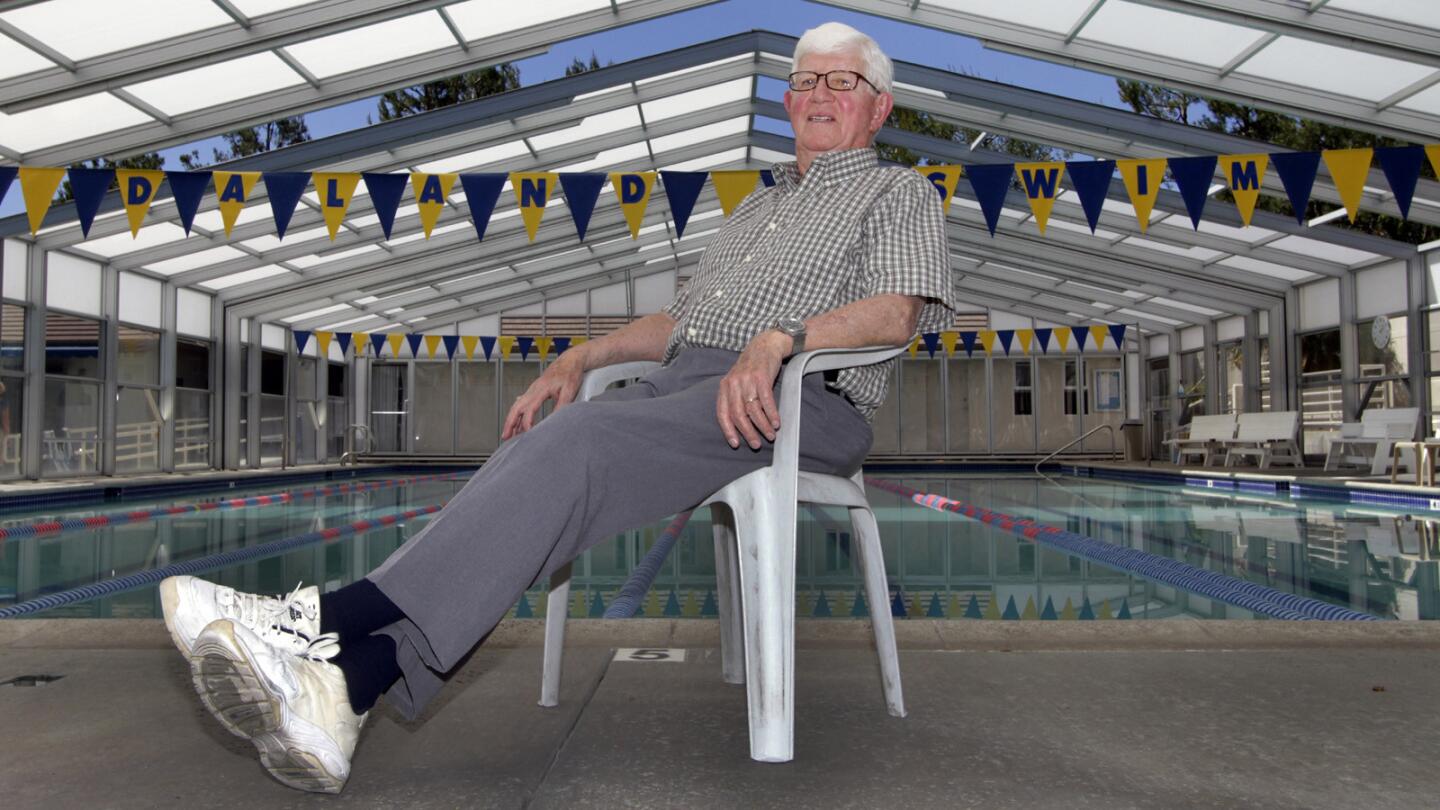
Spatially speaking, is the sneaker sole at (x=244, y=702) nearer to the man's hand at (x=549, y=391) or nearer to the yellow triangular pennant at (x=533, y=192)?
the man's hand at (x=549, y=391)

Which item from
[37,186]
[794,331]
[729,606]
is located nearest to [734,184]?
[37,186]

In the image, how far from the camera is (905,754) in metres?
1.38

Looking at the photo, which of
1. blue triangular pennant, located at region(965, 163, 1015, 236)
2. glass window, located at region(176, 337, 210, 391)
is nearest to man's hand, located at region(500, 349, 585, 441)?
blue triangular pennant, located at region(965, 163, 1015, 236)

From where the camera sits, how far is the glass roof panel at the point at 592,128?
10508 mm

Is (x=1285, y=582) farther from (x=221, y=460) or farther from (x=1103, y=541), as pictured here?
(x=221, y=460)

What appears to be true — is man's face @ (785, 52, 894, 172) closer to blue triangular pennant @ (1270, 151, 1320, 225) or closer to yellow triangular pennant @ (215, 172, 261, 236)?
blue triangular pennant @ (1270, 151, 1320, 225)

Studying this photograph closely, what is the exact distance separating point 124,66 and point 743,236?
733 cm

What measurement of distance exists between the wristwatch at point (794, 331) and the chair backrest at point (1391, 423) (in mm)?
11625

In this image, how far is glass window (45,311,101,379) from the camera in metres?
11.5

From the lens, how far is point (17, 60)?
7.06 meters

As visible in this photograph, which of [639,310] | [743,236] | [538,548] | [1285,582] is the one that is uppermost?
[639,310]

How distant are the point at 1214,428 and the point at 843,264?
14.7m

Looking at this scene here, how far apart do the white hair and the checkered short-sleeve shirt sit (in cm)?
15

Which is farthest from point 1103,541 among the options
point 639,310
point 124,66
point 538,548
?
point 639,310
